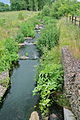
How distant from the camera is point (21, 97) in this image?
9.71 metres

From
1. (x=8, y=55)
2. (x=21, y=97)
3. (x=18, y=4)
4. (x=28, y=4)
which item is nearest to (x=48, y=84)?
(x=21, y=97)

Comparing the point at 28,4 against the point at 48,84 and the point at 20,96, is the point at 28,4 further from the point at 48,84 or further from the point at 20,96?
the point at 48,84

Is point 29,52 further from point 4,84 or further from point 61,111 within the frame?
point 61,111

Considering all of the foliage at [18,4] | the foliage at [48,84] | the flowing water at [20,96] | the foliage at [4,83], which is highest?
the foliage at [18,4]

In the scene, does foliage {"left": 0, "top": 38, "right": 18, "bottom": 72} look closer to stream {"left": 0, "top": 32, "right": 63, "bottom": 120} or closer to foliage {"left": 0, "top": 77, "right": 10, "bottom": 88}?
stream {"left": 0, "top": 32, "right": 63, "bottom": 120}

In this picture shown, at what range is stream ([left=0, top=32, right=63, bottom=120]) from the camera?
8352 millimetres

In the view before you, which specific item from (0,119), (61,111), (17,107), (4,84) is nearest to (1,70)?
(4,84)

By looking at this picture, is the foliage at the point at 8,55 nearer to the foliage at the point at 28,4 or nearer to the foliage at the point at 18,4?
the foliage at the point at 28,4

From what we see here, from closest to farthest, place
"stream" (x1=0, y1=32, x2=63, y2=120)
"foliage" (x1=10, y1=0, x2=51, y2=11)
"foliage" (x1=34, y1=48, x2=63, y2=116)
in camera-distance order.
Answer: "foliage" (x1=34, y1=48, x2=63, y2=116)
"stream" (x1=0, y1=32, x2=63, y2=120)
"foliage" (x1=10, y1=0, x2=51, y2=11)

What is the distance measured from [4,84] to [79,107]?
18.3 feet

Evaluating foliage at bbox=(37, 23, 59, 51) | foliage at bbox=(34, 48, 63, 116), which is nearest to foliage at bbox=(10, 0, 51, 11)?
foliage at bbox=(37, 23, 59, 51)

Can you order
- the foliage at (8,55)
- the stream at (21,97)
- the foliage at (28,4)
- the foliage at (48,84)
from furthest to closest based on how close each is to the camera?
the foliage at (28,4)
the foliage at (8,55)
the stream at (21,97)
the foliage at (48,84)

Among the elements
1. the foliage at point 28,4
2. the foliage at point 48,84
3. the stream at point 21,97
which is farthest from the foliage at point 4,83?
the foliage at point 28,4

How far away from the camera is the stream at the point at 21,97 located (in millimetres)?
8352
